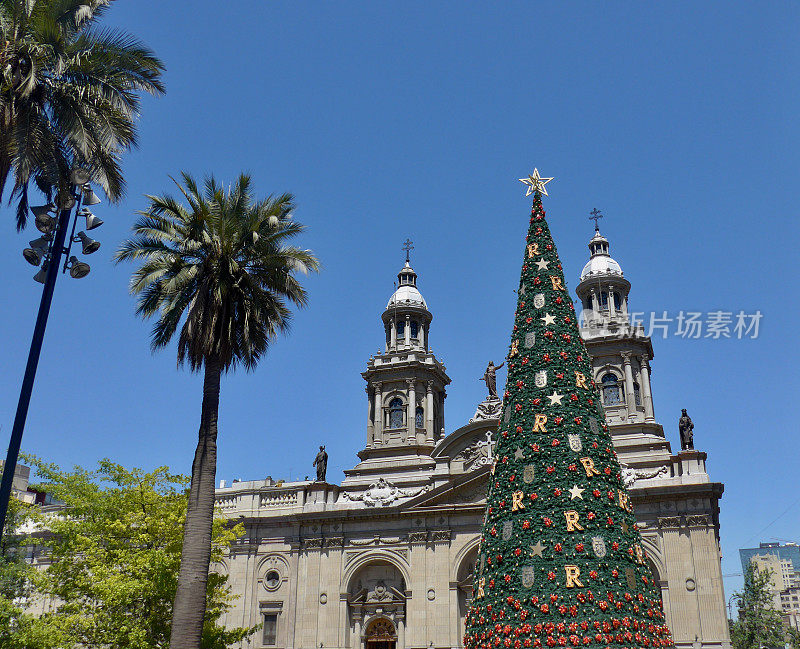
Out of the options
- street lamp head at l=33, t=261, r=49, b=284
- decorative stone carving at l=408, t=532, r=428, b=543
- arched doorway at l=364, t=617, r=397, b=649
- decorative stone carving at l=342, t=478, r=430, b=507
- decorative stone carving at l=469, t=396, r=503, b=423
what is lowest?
arched doorway at l=364, t=617, r=397, b=649

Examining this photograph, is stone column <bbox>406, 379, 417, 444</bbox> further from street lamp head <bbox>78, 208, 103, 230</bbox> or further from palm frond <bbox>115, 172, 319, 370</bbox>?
street lamp head <bbox>78, 208, 103, 230</bbox>

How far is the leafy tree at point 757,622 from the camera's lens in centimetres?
4988

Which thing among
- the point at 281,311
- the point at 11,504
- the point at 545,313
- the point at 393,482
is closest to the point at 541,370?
the point at 545,313

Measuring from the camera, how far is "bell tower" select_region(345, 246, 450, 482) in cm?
4944

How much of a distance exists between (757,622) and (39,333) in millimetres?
51704

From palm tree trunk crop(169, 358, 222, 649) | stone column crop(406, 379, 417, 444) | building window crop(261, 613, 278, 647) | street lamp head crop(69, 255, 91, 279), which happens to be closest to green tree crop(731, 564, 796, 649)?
stone column crop(406, 379, 417, 444)

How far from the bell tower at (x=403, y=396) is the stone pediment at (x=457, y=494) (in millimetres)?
5626

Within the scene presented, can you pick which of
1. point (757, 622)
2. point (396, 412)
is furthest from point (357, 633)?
point (757, 622)

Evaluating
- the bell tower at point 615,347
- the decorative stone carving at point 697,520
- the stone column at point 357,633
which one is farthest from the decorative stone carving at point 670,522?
the stone column at point 357,633

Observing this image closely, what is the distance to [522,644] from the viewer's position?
11.9 meters

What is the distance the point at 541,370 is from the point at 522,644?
4966 millimetres

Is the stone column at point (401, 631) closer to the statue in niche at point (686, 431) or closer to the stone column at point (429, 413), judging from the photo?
the stone column at point (429, 413)

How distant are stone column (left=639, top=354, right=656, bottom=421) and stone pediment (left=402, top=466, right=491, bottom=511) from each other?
457 inches

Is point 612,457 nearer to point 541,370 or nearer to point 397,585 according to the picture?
point 541,370
